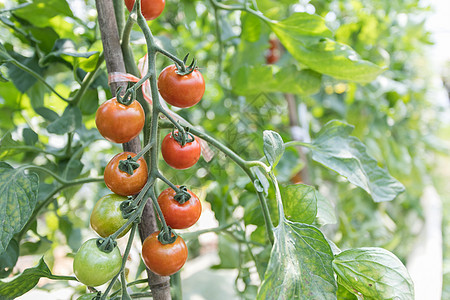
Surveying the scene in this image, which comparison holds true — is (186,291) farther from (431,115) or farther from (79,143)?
(431,115)

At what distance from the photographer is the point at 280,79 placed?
22.4 inches

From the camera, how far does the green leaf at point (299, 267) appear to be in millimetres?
250

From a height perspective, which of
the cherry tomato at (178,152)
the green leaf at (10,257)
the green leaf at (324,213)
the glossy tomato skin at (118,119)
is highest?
the glossy tomato skin at (118,119)

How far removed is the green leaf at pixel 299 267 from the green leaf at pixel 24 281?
20 centimetres

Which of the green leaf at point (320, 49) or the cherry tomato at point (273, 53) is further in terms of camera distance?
the cherry tomato at point (273, 53)

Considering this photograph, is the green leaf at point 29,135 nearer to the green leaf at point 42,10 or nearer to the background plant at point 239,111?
the background plant at point 239,111

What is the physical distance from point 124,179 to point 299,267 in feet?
0.48

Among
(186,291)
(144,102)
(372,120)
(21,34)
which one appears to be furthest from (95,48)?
(372,120)

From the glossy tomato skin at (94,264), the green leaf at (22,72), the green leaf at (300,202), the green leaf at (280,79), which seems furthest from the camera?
the green leaf at (280,79)

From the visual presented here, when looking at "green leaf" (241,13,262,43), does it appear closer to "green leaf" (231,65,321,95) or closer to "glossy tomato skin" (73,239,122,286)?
"green leaf" (231,65,321,95)

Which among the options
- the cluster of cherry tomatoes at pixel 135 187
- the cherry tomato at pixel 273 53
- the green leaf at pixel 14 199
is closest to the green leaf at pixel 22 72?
the green leaf at pixel 14 199

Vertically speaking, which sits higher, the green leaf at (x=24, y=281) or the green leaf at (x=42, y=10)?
the green leaf at (x=42, y=10)

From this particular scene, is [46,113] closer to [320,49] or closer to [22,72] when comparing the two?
[22,72]

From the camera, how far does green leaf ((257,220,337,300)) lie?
250 millimetres
